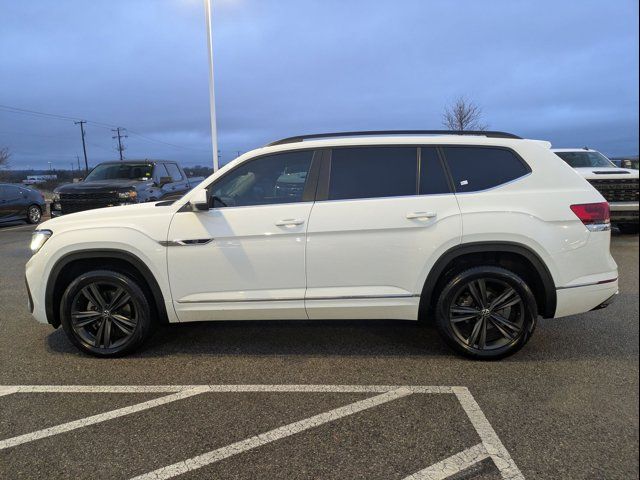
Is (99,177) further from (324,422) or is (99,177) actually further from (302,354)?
(324,422)

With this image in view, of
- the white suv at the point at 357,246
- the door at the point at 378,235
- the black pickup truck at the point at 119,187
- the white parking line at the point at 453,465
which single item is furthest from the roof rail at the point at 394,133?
the black pickup truck at the point at 119,187

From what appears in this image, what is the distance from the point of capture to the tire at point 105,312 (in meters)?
3.96

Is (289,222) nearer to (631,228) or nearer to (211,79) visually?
(631,228)

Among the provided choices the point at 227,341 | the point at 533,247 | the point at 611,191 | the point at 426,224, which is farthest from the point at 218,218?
the point at 611,191

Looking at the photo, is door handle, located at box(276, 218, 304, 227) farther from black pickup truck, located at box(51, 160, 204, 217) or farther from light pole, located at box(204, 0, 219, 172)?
light pole, located at box(204, 0, 219, 172)

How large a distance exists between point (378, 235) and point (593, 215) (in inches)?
65.8

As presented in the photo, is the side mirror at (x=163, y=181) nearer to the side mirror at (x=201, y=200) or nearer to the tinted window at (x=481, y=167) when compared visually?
A: the side mirror at (x=201, y=200)

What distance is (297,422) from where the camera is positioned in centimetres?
302

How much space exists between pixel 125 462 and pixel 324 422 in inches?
46.8

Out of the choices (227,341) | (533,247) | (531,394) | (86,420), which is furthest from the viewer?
(227,341)

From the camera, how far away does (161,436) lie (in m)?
2.90

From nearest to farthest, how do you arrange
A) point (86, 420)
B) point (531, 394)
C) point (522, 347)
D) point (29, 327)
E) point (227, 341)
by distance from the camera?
point (86, 420) < point (531, 394) < point (522, 347) < point (227, 341) < point (29, 327)

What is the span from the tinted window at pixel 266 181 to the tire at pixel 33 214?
1448cm

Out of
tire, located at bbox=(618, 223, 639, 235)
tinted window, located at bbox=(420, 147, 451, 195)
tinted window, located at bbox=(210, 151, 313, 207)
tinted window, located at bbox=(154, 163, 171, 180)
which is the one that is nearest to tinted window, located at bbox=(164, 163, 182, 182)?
tinted window, located at bbox=(154, 163, 171, 180)
